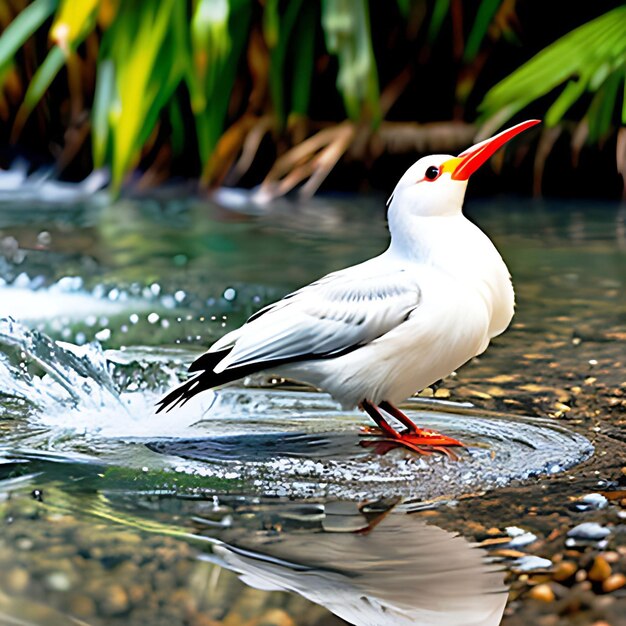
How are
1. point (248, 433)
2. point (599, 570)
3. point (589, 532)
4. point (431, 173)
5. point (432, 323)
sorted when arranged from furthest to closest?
point (248, 433)
point (431, 173)
point (432, 323)
point (589, 532)
point (599, 570)

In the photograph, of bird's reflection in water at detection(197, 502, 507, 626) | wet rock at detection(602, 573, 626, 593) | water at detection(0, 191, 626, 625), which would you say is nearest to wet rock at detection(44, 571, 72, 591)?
water at detection(0, 191, 626, 625)

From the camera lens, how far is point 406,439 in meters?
2.40

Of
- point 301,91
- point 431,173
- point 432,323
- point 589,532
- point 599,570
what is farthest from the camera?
point 301,91

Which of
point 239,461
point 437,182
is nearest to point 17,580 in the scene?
point 239,461

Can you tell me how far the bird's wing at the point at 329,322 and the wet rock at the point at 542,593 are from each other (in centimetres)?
63

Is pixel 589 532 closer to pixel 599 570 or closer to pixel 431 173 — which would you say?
pixel 599 570

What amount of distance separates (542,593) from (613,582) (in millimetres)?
105

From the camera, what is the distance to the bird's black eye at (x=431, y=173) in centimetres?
231

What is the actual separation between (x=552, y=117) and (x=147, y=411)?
224 centimetres

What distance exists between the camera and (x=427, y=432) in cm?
247

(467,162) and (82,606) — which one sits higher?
(467,162)

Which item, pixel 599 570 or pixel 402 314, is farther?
pixel 402 314

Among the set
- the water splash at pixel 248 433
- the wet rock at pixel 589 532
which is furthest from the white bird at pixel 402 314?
the wet rock at pixel 589 532

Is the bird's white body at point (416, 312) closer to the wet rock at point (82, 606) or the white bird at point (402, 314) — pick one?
the white bird at point (402, 314)
